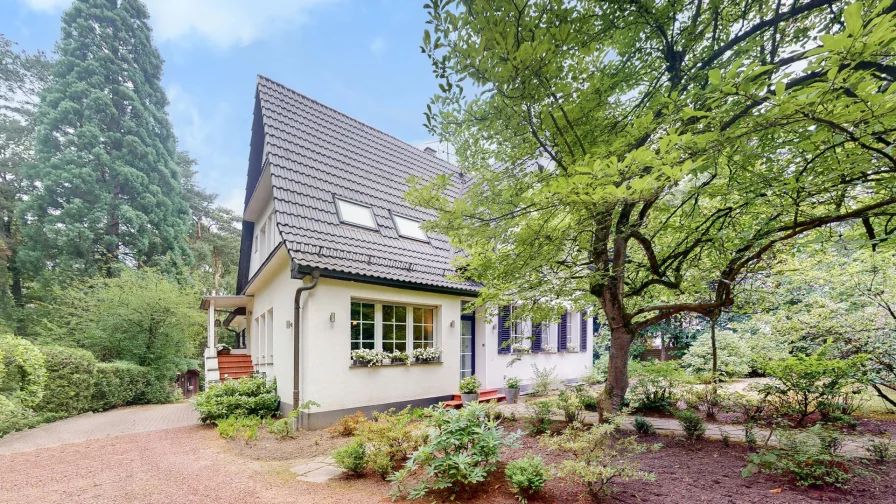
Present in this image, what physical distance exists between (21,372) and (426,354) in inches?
300

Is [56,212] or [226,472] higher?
[56,212]

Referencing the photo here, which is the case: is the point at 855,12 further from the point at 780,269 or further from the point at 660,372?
the point at 660,372

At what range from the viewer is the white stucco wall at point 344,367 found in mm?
6457

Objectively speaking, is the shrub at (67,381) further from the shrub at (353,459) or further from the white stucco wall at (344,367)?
the shrub at (353,459)

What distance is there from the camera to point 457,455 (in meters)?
3.35

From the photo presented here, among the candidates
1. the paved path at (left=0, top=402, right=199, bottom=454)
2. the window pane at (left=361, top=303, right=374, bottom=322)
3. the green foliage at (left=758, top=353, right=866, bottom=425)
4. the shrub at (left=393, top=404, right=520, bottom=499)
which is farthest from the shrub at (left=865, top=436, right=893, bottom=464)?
the paved path at (left=0, top=402, right=199, bottom=454)

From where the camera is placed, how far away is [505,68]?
2.96 meters

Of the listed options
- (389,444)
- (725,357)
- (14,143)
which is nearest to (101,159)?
(14,143)

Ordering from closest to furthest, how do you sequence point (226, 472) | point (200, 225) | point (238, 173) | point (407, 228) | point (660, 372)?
point (226, 472) < point (660, 372) < point (407, 228) < point (200, 225) < point (238, 173)

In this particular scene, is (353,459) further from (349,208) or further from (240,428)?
(349,208)

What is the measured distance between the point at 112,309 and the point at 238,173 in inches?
1833

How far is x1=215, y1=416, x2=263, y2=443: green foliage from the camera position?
18.7 ft

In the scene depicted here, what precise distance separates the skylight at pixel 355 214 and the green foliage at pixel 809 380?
6919 millimetres

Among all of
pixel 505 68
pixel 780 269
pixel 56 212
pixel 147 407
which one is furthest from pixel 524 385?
pixel 56 212
